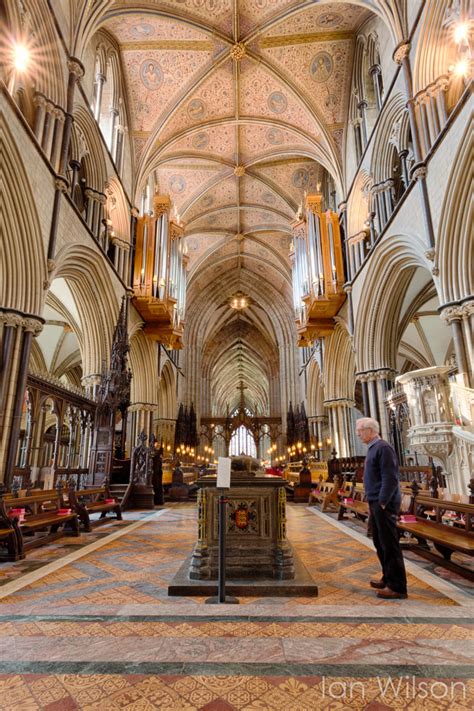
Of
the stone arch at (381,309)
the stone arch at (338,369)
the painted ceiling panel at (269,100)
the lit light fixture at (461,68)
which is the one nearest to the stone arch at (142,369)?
the stone arch at (338,369)

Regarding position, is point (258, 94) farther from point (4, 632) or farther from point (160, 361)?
point (4, 632)

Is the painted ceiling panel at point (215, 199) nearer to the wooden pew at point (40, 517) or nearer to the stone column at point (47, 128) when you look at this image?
the stone column at point (47, 128)

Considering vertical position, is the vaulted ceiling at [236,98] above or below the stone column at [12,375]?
above

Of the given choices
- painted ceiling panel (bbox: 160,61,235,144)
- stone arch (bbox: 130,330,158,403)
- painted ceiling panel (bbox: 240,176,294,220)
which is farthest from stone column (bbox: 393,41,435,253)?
stone arch (bbox: 130,330,158,403)

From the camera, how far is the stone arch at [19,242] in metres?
6.89

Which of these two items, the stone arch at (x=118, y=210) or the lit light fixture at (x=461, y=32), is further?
the stone arch at (x=118, y=210)

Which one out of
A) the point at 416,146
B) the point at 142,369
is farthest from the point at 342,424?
the point at 416,146

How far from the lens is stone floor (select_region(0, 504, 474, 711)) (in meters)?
1.74

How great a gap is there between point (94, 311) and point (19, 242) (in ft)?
13.8

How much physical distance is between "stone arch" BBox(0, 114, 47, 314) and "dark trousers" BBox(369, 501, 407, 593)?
270 inches

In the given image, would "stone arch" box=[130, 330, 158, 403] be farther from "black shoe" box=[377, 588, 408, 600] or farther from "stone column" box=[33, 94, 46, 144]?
"black shoe" box=[377, 588, 408, 600]

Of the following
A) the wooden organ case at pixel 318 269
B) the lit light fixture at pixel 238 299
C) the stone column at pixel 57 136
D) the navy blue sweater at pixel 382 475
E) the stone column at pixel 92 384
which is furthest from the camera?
the lit light fixture at pixel 238 299

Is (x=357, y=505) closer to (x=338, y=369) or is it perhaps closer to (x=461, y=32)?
(x=461, y=32)

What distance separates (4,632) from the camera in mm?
2391
